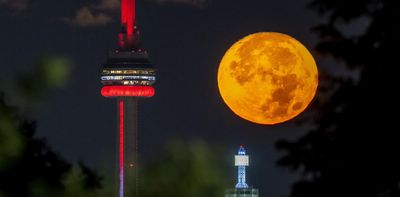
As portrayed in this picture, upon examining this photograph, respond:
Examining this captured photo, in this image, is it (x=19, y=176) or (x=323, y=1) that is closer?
(x=323, y=1)

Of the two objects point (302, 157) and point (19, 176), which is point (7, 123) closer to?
point (19, 176)

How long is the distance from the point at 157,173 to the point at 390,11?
238 ft

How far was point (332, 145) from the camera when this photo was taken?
17.7m

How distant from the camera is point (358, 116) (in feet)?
57.6

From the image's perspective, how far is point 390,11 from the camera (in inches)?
685

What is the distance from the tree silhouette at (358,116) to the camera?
685 inches

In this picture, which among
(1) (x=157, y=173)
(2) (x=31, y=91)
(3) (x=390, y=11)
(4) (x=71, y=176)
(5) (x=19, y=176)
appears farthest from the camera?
(1) (x=157, y=173)

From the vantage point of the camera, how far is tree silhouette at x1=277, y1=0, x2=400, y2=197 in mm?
17406

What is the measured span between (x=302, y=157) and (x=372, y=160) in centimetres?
87

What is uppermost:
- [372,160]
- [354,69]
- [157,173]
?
[157,173]

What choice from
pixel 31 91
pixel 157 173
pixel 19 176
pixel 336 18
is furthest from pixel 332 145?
pixel 157 173

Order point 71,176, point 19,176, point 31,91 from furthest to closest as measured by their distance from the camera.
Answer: point 71,176
point 19,176
point 31,91

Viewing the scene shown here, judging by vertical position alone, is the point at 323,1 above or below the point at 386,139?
above

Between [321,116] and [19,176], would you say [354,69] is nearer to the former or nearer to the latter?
[321,116]
